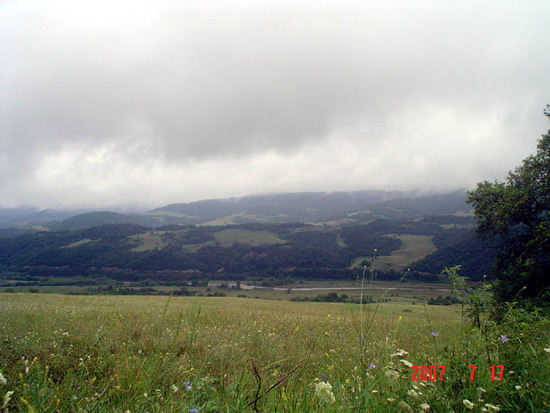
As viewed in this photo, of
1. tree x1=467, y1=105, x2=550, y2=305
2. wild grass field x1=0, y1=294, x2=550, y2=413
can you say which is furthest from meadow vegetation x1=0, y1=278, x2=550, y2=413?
tree x1=467, y1=105, x2=550, y2=305

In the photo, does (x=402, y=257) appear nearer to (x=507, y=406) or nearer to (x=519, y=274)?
(x=519, y=274)

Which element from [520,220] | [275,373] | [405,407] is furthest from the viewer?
[520,220]

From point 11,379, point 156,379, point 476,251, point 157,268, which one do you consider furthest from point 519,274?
point 157,268

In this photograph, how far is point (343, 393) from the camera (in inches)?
113

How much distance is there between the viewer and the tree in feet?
53.1

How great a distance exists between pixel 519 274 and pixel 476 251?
8533cm

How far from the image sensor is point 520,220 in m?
17.1
